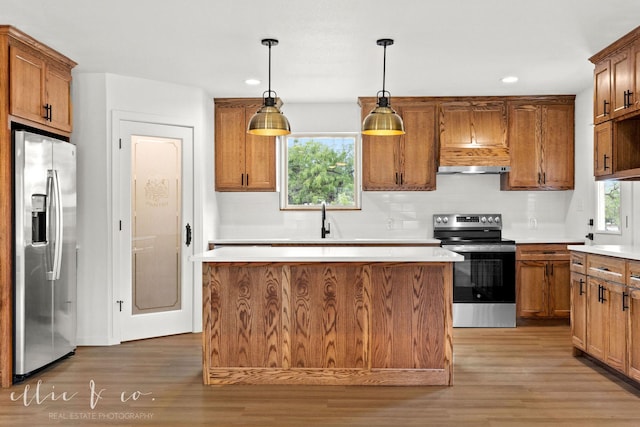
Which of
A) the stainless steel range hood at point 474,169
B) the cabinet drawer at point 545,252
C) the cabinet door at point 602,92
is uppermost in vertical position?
the cabinet door at point 602,92

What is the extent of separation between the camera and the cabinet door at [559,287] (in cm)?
572

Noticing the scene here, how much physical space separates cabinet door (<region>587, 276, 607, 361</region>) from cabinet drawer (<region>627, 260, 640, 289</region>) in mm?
378

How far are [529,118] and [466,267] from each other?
5.92 feet

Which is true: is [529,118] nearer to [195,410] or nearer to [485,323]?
[485,323]

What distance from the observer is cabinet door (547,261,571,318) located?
572cm

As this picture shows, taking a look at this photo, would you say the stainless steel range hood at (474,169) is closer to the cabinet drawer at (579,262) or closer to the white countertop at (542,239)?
the white countertop at (542,239)

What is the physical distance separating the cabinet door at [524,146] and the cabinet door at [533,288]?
90cm

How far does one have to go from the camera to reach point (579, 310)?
4.37 m

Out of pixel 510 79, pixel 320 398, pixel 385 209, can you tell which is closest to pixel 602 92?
pixel 510 79

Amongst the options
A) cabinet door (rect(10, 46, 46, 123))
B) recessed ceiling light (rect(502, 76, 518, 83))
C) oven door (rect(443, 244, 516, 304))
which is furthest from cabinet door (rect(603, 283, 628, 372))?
cabinet door (rect(10, 46, 46, 123))

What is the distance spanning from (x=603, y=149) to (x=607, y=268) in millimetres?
1110

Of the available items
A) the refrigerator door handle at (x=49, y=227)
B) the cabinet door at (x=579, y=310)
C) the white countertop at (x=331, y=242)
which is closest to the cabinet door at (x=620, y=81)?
the cabinet door at (x=579, y=310)

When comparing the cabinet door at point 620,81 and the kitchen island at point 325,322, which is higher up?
the cabinet door at point 620,81

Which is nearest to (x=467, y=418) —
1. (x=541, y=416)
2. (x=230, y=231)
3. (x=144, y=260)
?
(x=541, y=416)
